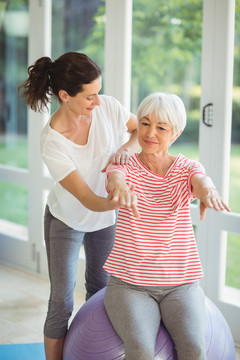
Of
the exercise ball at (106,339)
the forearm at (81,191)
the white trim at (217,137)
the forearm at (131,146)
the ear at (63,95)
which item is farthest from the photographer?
the white trim at (217,137)

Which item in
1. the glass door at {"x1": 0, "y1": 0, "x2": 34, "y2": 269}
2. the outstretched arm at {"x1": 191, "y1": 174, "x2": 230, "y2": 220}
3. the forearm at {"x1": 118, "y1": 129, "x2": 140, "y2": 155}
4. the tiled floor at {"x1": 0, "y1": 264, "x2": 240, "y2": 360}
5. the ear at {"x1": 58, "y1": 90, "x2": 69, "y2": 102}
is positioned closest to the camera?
the outstretched arm at {"x1": 191, "y1": 174, "x2": 230, "y2": 220}

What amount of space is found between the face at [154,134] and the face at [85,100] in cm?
24

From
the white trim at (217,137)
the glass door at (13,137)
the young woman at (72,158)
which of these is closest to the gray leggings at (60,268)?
the young woman at (72,158)

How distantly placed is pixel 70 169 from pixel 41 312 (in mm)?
1419

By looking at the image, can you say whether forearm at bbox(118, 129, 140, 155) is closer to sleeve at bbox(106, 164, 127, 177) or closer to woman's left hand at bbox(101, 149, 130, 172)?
woman's left hand at bbox(101, 149, 130, 172)

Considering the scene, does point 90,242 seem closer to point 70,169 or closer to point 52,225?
point 52,225

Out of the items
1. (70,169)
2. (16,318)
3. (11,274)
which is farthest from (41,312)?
(70,169)

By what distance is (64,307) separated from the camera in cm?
214

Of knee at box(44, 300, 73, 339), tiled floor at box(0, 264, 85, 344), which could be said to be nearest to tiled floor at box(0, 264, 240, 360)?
tiled floor at box(0, 264, 85, 344)

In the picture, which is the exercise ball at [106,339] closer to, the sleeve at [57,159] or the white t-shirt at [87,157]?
the white t-shirt at [87,157]

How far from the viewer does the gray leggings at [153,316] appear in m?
1.74

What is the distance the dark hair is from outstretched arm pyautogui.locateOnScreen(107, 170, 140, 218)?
42 cm

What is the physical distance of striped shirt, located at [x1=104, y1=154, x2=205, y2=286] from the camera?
1865 mm

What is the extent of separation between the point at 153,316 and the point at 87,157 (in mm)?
677
